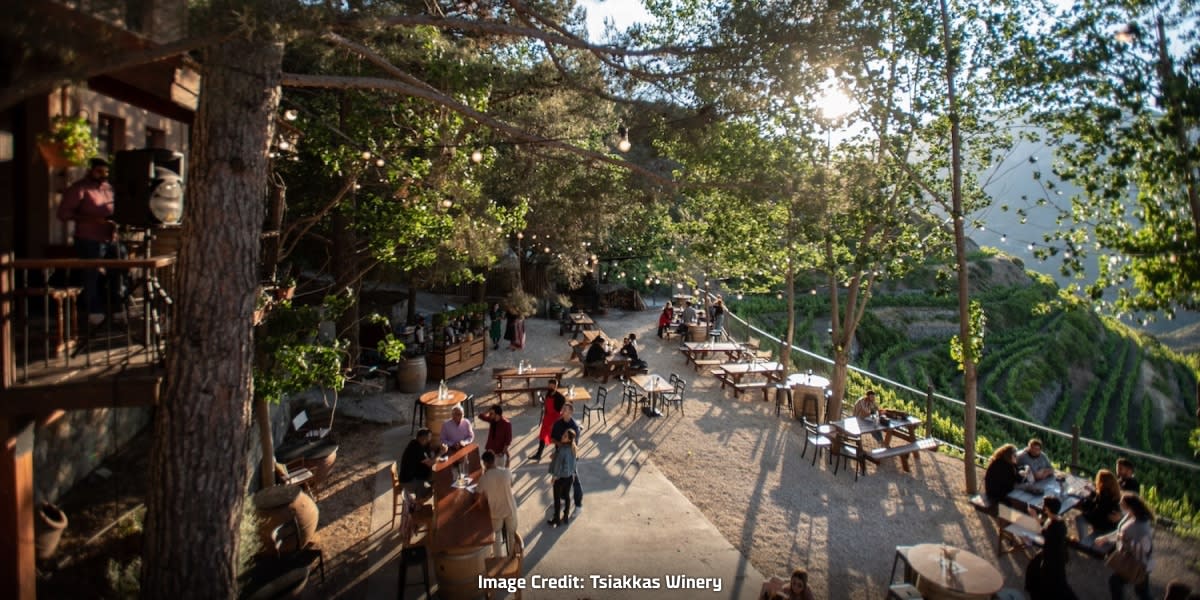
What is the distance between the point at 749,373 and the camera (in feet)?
51.5

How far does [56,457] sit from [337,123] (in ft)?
18.7

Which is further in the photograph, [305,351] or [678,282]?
[678,282]

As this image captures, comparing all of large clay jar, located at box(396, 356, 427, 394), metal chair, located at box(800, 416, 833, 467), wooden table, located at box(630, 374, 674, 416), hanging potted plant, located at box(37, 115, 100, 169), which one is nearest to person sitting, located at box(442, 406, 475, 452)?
hanging potted plant, located at box(37, 115, 100, 169)

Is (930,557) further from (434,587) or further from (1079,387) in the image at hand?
(1079,387)

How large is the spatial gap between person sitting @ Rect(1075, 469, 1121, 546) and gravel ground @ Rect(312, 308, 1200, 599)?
40cm

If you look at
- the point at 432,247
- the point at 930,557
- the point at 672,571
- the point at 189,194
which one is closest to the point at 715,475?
the point at 672,571

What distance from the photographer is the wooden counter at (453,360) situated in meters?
14.6

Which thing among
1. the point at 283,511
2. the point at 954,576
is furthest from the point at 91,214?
the point at 954,576

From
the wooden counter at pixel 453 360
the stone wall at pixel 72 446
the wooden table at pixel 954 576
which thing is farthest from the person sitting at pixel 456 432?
the wooden counter at pixel 453 360

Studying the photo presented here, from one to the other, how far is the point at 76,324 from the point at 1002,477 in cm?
1009

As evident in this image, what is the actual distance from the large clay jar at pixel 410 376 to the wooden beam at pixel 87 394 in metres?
8.91

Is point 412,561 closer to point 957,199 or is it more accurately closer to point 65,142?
point 65,142

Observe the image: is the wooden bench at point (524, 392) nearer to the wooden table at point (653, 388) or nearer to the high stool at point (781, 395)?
the wooden table at point (653, 388)

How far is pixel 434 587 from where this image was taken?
640 centimetres
